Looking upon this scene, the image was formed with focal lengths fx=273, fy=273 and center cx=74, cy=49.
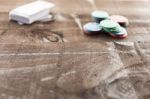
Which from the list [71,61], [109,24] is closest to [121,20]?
[109,24]

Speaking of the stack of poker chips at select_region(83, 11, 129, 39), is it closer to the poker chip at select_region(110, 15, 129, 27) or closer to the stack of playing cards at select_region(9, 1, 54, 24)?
the poker chip at select_region(110, 15, 129, 27)

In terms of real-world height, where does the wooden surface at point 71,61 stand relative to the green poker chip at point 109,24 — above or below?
below

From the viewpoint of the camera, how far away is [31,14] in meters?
0.94

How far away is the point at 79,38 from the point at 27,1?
395mm

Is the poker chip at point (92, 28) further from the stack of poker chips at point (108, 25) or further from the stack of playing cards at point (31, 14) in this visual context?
the stack of playing cards at point (31, 14)

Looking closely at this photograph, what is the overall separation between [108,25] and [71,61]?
22cm

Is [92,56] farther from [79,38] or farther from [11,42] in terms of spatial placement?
[11,42]

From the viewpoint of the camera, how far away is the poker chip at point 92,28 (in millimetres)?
897

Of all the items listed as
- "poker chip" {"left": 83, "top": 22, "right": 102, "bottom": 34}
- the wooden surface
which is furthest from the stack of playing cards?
"poker chip" {"left": 83, "top": 22, "right": 102, "bottom": 34}

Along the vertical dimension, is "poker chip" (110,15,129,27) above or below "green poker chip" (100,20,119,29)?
below

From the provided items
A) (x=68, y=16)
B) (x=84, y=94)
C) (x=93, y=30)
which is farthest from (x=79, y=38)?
(x=84, y=94)

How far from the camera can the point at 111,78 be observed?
69 cm

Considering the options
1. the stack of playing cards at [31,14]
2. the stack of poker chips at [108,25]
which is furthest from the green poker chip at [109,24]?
the stack of playing cards at [31,14]

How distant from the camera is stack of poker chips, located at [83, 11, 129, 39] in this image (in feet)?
2.91
